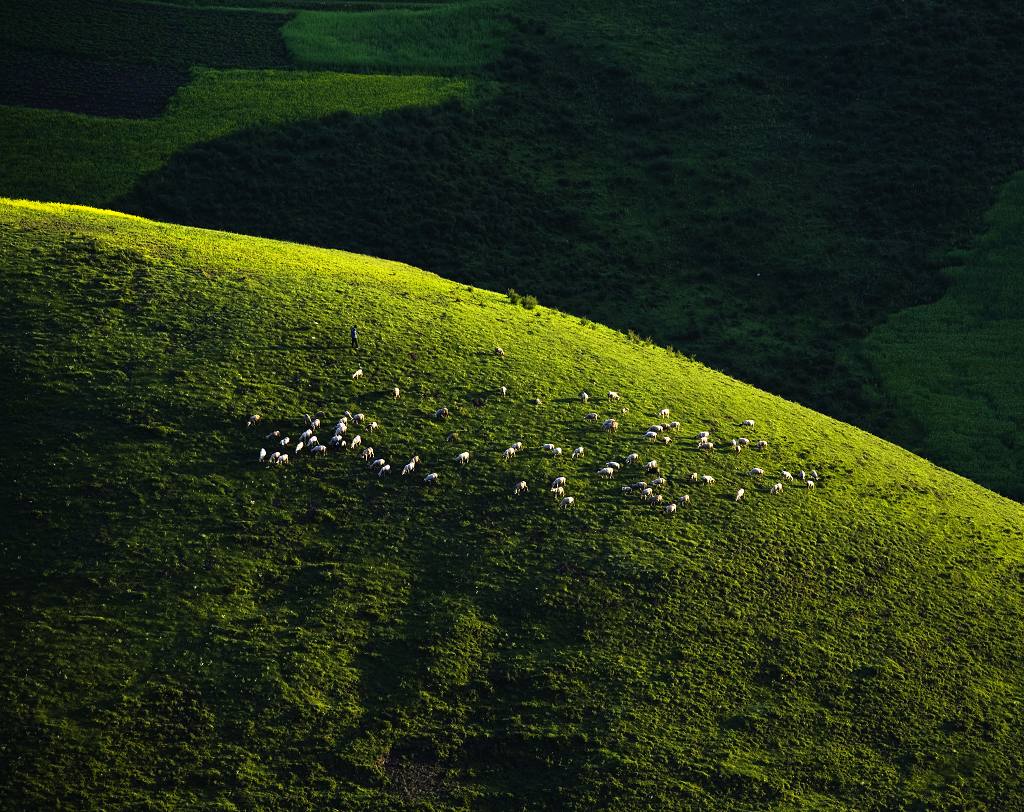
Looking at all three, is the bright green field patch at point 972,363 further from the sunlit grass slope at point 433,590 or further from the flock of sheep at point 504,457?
the flock of sheep at point 504,457

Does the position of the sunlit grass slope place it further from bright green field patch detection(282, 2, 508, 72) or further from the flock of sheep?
bright green field patch detection(282, 2, 508, 72)

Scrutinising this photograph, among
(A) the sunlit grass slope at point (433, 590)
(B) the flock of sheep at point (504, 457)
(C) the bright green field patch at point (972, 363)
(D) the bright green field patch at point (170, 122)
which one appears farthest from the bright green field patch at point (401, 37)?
(B) the flock of sheep at point (504, 457)

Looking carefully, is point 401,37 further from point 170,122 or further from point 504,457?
point 504,457

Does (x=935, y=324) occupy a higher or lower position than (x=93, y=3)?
lower

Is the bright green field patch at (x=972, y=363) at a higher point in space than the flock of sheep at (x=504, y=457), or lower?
lower

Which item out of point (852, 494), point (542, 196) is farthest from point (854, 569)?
point (542, 196)

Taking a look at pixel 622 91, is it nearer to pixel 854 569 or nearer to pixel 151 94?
pixel 151 94

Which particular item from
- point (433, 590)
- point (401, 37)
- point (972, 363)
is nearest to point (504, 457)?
point (433, 590)
